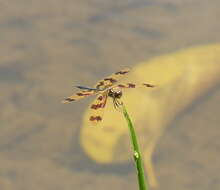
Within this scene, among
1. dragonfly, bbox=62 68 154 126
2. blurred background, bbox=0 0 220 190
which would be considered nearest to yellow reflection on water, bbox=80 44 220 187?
blurred background, bbox=0 0 220 190

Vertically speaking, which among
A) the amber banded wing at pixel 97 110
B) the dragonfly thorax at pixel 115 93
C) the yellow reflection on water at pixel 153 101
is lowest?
the amber banded wing at pixel 97 110

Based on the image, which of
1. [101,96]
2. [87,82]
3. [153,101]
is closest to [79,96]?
[101,96]

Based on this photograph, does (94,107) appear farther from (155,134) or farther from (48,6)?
(48,6)

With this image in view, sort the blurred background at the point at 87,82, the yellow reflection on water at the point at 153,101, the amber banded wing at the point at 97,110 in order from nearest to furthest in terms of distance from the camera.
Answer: the amber banded wing at the point at 97,110, the yellow reflection on water at the point at 153,101, the blurred background at the point at 87,82

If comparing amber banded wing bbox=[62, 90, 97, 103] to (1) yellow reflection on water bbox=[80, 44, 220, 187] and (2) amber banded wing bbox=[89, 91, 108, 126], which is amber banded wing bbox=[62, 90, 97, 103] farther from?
(1) yellow reflection on water bbox=[80, 44, 220, 187]

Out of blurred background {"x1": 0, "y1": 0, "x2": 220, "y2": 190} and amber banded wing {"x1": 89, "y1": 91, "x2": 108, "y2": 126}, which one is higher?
blurred background {"x1": 0, "y1": 0, "x2": 220, "y2": 190}

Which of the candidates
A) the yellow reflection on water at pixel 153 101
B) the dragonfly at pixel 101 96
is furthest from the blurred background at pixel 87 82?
the dragonfly at pixel 101 96

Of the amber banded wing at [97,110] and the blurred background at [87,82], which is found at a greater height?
the blurred background at [87,82]

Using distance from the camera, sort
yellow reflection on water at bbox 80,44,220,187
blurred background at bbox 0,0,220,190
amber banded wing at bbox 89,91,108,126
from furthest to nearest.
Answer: blurred background at bbox 0,0,220,190 → yellow reflection on water at bbox 80,44,220,187 → amber banded wing at bbox 89,91,108,126

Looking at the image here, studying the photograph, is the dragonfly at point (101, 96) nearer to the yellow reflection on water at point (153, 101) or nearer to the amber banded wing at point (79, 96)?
the amber banded wing at point (79, 96)

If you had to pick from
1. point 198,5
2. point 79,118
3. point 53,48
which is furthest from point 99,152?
point 198,5
